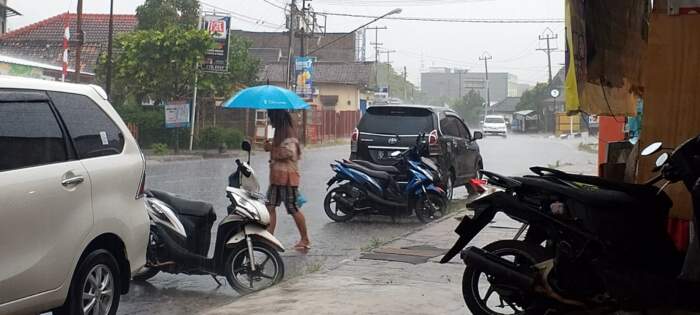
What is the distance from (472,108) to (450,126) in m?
82.6

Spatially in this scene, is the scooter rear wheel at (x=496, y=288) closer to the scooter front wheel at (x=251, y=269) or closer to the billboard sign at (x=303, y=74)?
the scooter front wheel at (x=251, y=269)

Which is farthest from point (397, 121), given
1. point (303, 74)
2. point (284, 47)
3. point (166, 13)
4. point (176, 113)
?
point (284, 47)

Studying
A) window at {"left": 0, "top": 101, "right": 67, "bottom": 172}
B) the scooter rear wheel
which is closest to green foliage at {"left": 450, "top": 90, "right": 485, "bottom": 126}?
the scooter rear wheel

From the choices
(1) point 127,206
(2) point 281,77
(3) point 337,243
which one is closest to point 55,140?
(1) point 127,206

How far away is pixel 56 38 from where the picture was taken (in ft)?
139

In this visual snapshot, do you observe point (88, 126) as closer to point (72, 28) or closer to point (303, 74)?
point (303, 74)

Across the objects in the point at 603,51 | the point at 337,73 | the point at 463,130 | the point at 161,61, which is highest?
the point at 337,73

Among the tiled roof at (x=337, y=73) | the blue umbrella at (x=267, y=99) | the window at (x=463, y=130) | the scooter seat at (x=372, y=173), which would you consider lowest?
the scooter seat at (x=372, y=173)

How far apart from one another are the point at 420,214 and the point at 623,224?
7.22 m

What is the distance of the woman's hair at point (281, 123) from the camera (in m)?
9.11

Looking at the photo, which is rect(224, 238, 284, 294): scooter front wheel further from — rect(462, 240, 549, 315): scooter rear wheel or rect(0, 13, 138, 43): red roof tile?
rect(0, 13, 138, 43): red roof tile

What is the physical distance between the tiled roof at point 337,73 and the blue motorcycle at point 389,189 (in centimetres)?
4688

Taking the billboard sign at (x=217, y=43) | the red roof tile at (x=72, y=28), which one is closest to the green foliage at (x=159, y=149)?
the billboard sign at (x=217, y=43)

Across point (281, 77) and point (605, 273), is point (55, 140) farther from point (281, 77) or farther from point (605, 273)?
point (281, 77)
